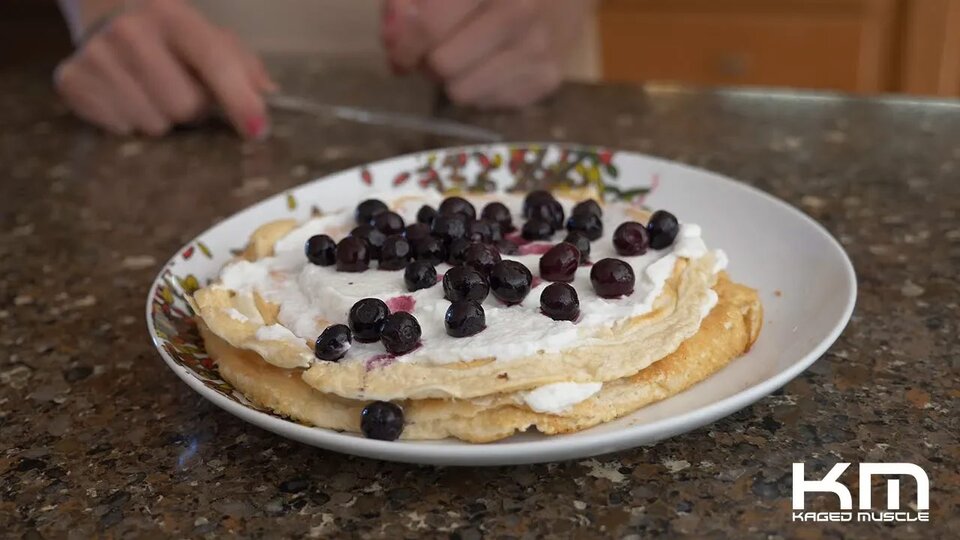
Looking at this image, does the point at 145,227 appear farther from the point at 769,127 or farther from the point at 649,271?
the point at 769,127

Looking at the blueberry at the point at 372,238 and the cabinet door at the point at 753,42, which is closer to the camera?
the blueberry at the point at 372,238

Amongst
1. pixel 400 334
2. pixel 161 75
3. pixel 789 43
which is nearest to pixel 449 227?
pixel 400 334

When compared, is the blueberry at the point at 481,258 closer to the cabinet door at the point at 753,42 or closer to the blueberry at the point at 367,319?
the blueberry at the point at 367,319

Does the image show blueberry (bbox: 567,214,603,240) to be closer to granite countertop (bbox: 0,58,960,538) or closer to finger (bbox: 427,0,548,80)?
granite countertop (bbox: 0,58,960,538)

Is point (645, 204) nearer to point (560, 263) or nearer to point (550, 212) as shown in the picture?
point (550, 212)

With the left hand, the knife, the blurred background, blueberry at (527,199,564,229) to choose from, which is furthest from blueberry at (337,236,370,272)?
the blurred background

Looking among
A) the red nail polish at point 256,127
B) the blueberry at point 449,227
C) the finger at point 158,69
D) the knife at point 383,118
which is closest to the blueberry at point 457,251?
the blueberry at point 449,227
